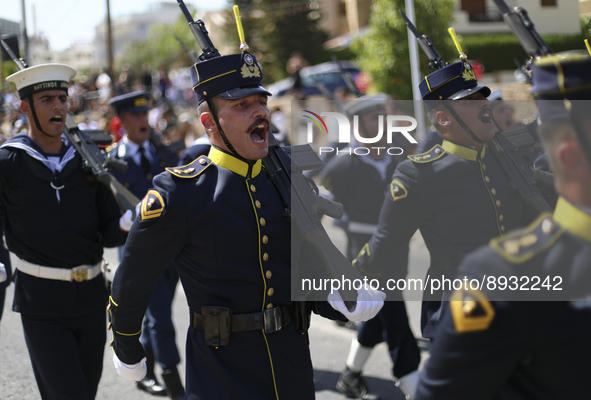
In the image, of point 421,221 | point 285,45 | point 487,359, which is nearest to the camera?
point 487,359

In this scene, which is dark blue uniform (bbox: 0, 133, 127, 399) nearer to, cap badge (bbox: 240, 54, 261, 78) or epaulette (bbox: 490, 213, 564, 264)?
cap badge (bbox: 240, 54, 261, 78)

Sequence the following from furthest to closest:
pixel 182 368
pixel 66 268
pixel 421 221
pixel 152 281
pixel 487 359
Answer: pixel 182 368 → pixel 66 268 → pixel 421 221 → pixel 152 281 → pixel 487 359

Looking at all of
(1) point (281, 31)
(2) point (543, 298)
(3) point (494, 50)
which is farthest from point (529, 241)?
(1) point (281, 31)

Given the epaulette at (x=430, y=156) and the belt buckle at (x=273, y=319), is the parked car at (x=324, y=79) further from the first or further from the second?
the belt buckle at (x=273, y=319)

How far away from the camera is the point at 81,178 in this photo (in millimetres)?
3740

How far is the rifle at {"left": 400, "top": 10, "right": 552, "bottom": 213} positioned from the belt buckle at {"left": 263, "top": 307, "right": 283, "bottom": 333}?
1409mm

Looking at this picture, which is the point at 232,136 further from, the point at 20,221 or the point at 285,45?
the point at 285,45

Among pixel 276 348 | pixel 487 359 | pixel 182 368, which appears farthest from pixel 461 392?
pixel 182 368

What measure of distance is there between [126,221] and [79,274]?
407 mm

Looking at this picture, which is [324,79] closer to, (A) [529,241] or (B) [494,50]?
(B) [494,50]

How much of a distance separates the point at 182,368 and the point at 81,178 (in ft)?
7.08

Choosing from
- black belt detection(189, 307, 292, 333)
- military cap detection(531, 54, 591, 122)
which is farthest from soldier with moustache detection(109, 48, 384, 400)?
military cap detection(531, 54, 591, 122)

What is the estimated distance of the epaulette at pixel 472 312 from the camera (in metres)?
1.45

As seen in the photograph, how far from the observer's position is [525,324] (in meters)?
1.45
